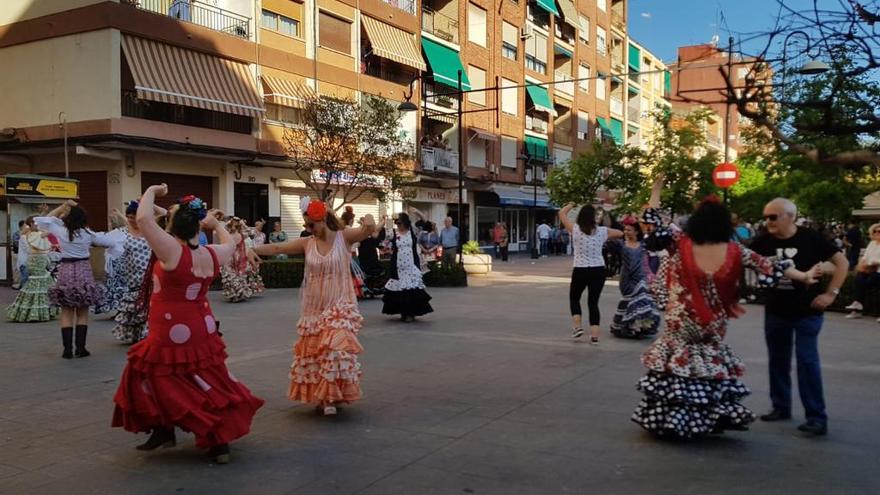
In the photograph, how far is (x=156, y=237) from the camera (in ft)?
14.0

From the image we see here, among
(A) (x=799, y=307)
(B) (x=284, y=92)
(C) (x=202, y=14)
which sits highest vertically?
(C) (x=202, y=14)

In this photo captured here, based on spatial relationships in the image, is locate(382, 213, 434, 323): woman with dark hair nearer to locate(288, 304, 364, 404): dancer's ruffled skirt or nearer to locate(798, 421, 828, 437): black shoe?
locate(288, 304, 364, 404): dancer's ruffled skirt

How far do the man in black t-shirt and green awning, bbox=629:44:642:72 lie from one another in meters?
53.3

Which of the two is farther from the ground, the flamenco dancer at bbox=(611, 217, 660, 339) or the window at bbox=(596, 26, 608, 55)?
the window at bbox=(596, 26, 608, 55)

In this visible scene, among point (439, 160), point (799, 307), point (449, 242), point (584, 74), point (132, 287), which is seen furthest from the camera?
point (584, 74)

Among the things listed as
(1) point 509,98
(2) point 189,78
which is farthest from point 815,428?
(1) point 509,98

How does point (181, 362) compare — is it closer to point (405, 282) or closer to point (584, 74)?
point (405, 282)

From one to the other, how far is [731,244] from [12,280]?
59.7ft

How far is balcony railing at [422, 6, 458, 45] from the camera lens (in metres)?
32.9

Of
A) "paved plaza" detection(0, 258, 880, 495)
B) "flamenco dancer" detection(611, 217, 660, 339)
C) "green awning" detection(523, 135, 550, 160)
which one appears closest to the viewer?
"paved plaza" detection(0, 258, 880, 495)

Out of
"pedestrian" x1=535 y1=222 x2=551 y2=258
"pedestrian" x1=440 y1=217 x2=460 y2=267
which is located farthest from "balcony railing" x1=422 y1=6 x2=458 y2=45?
"pedestrian" x1=440 y1=217 x2=460 y2=267

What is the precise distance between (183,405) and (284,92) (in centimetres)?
2079

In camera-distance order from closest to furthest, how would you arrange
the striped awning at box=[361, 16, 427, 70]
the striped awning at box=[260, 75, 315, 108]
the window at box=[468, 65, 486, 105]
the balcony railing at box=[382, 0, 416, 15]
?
the striped awning at box=[260, 75, 315, 108] → the striped awning at box=[361, 16, 427, 70] → the balcony railing at box=[382, 0, 416, 15] → the window at box=[468, 65, 486, 105]

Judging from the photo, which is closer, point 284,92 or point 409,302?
point 409,302
